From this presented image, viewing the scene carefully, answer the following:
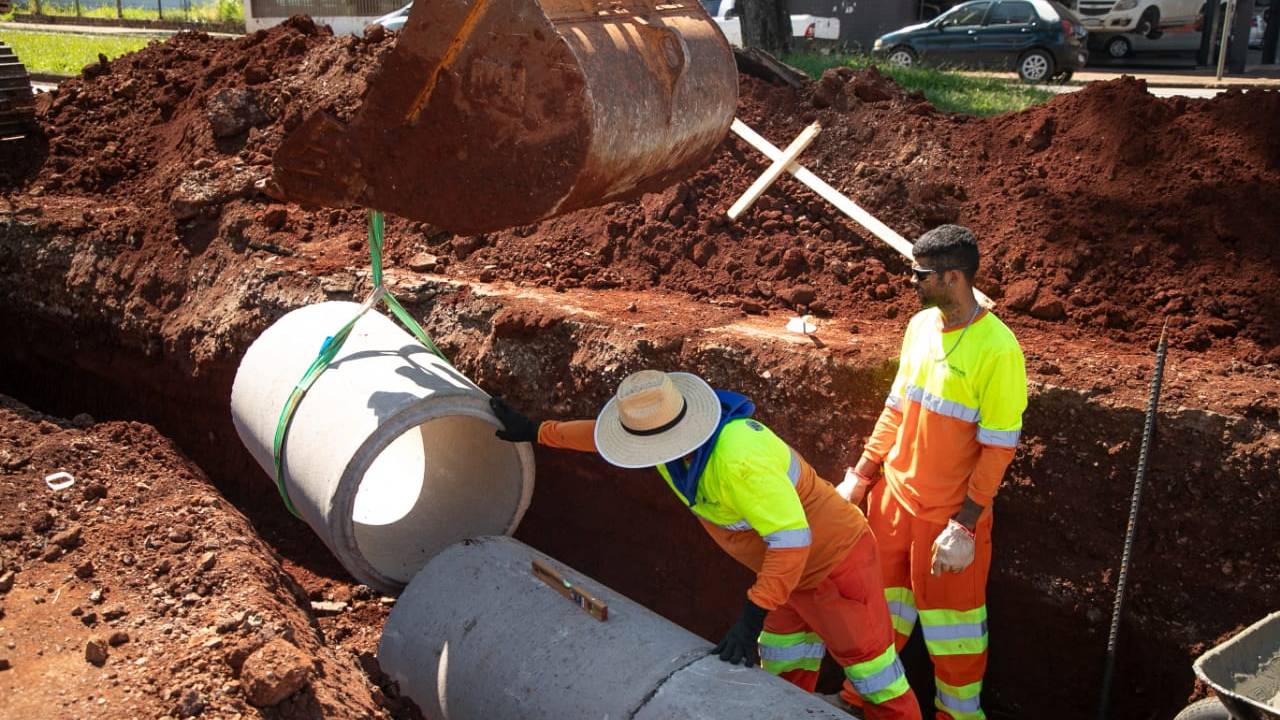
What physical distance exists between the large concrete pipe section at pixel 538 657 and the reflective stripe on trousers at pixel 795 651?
1.87ft

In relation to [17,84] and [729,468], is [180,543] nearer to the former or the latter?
[729,468]

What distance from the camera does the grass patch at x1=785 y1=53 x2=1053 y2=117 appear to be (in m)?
8.59

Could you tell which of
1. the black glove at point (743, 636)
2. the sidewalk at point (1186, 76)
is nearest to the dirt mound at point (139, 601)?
the black glove at point (743, 636)

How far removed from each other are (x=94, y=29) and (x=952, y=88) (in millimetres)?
21299

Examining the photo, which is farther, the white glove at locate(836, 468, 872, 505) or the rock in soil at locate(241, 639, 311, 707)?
the white glove at locate(836, 468, 872, 505)

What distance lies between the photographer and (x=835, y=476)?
5.25m

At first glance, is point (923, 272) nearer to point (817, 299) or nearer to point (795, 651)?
point (795, 651)

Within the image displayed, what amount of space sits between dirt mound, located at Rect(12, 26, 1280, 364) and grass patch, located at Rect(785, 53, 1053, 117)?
1354mm

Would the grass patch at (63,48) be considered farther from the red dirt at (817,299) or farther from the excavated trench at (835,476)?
Answer: the excavated trench at (835,476)

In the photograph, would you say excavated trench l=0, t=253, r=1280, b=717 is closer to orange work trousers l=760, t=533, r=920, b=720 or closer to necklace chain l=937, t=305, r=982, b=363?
necklace chain l=937, t=305, r=982, b=363

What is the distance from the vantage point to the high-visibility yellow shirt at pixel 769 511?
3.79m

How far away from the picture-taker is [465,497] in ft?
18.3

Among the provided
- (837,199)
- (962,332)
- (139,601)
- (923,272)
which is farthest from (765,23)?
(139,601)

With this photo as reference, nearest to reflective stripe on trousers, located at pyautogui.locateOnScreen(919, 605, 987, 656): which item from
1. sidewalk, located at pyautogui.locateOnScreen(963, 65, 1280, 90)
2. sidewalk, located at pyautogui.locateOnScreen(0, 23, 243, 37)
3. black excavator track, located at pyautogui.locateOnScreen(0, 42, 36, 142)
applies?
black excavator track, located at pyautogui.locateOnScreen(0, 42, 36, 142)
